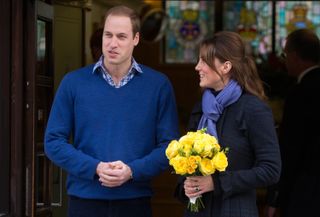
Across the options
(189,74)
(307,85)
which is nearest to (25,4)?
(307,85)

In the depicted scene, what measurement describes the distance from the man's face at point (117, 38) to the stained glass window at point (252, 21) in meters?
7.84

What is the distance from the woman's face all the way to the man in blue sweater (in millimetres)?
279

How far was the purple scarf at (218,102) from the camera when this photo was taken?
3.06 m

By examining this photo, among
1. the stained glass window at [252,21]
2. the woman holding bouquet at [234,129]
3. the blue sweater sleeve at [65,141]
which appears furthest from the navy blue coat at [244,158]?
the stained glass window at [252,21]

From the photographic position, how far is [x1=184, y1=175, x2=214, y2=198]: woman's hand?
9.78 ft

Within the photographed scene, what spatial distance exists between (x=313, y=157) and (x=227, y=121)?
1.11 metres

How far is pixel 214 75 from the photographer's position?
3100mm

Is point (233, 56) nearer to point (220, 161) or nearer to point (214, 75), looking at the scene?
point (214, 75)

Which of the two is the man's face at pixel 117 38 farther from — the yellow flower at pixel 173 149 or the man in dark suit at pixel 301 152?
the man in dark suit at pixel 301 152

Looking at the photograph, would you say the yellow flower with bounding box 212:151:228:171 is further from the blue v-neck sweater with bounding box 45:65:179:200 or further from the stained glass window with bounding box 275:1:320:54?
the stained glass window with bounding box 275:1:320:54

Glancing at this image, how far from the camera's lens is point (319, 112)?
4109 mm

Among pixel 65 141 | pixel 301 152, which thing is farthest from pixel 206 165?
pixel 301 152

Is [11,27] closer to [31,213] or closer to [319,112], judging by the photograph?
[31,213]

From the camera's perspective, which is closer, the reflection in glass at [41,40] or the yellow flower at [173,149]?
the yellow flower at [173,149]
